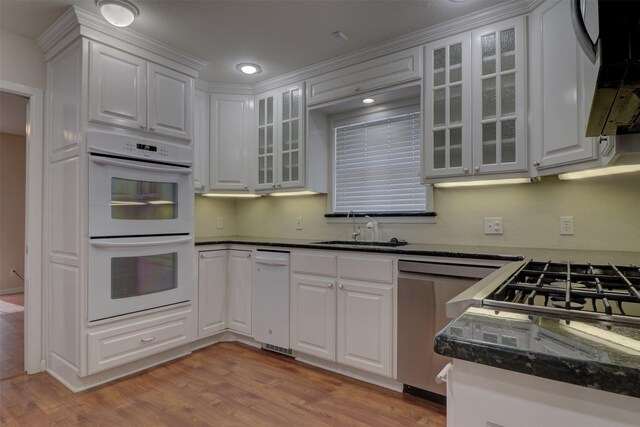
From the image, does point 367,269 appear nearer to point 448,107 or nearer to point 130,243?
point 448,107

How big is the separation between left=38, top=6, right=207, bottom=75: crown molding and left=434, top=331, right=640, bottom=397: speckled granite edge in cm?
281

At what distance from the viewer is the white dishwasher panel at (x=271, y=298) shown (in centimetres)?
286

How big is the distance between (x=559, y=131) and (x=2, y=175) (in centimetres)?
703

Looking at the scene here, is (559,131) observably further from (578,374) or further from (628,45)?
(578,374)

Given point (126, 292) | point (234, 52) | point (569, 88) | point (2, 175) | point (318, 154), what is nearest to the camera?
point (569, 88)

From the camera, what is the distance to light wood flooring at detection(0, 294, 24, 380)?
8.64ft

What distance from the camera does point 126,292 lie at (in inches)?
99.2

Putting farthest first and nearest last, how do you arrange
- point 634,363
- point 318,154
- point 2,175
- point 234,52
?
1. point 2,175
2. point 318,154
3. point 234,52
4. point 634,363

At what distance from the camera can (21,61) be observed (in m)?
2.57

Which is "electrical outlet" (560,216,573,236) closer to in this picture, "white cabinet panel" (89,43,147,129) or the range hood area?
the range hood area

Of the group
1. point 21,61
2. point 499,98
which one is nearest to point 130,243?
point 21,61

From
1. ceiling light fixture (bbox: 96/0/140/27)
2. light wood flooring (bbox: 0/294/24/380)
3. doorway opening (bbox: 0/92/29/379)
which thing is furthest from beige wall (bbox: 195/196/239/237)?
doorway opening (bbox: 0/92/29/379)

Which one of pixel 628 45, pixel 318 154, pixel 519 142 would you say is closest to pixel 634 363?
pixel 628 45

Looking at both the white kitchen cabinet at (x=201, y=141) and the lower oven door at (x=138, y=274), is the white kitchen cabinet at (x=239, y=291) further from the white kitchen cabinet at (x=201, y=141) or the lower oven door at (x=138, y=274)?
the white kitchen cabinet at (x=201, y=141)
